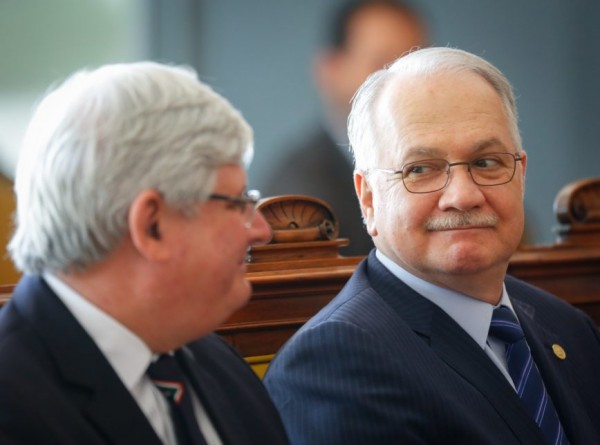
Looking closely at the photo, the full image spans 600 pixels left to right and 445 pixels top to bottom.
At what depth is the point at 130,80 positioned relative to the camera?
A: 1493 mm

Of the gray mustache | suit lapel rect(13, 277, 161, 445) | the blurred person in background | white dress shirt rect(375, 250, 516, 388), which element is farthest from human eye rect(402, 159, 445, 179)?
the blurred person in background

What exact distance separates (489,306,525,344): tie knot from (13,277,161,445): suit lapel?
103 cm

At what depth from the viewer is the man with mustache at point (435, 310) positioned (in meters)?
1.93

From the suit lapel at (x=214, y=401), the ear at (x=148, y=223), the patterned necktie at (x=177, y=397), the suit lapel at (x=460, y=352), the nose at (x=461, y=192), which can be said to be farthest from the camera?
the nose at (x=461, y=192)

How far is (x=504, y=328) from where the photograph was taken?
221cm

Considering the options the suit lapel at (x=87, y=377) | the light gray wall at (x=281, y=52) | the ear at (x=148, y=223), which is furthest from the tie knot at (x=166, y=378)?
the light gray wall at (x=281, y=52)

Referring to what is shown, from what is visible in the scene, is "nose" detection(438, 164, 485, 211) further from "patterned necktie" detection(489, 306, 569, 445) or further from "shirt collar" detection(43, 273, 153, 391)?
"shirt collar" detection(43, 273, 153, 391)

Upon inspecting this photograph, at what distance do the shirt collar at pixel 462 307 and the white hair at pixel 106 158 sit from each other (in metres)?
0.83

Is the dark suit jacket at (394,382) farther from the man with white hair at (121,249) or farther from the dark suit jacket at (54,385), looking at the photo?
the dark suit jacket at (54,385)

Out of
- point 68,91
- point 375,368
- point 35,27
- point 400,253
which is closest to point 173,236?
point 68,91

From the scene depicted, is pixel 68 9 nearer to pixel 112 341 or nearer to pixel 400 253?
pixel 400 253

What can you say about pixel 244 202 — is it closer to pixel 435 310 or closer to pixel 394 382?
pixel 394 382

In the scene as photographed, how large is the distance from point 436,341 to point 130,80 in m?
0.99

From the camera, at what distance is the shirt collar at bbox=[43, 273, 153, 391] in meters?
1.48
